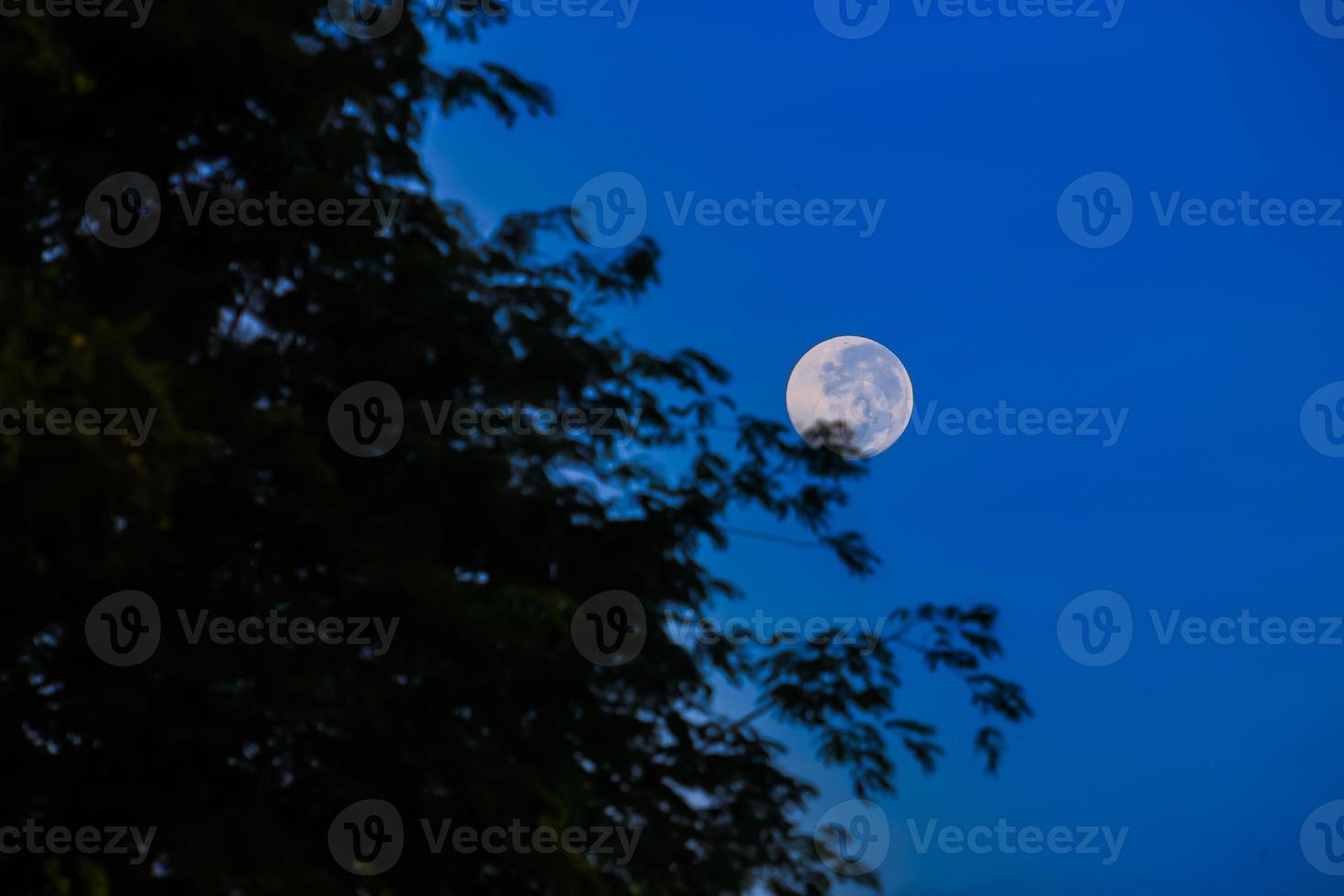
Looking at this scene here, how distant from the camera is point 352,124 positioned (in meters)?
7.46

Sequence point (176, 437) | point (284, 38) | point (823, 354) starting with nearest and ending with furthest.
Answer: point (176, 437) < point (284, 38) < point (823, 354)

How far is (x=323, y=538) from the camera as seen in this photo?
7105mm

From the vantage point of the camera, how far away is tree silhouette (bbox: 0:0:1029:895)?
6199 mm

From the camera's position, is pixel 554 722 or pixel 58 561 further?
pixel 554 722

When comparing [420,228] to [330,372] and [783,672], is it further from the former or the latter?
[783,672]

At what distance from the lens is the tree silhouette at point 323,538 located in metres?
6.20

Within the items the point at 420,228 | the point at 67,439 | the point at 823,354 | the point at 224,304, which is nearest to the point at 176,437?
the point at 67,439

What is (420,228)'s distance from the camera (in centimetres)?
809

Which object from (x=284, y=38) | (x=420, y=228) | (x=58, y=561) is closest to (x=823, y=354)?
(x=420, y=228)

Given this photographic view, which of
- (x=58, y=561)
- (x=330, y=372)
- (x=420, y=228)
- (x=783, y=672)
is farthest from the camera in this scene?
(x=783, y=672)

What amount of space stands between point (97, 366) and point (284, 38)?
2547 mm

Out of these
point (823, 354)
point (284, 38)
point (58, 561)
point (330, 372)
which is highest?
point (823, 354)

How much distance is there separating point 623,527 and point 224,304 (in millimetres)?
2908

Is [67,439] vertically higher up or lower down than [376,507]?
lower down
